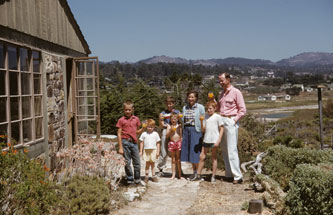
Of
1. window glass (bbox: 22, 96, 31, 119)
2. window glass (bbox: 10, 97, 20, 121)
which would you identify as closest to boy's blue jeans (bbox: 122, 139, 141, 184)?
window glass (bbox: 22, 96, 31, 119)

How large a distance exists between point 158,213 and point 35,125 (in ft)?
8.97

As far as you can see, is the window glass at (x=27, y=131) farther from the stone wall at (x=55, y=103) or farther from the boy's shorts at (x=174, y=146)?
the boy's shorts at (x=174, y=146)

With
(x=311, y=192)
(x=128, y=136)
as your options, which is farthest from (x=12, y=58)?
(x=311, y=192)

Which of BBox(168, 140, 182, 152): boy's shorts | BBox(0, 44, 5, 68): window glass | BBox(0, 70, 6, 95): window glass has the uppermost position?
BBox(0, 44, 5, 68): window glass

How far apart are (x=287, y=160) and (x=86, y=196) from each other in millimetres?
3607

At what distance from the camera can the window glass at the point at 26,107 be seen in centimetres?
602

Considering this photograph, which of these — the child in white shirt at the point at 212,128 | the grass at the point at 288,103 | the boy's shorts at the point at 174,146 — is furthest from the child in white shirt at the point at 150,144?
the grass at the point at 288,103

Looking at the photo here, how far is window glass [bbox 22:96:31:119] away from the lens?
6.02 metres

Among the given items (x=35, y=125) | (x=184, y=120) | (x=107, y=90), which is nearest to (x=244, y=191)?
(x=184, y=120)

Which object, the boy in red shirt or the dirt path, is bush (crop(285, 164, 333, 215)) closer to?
the dirt path

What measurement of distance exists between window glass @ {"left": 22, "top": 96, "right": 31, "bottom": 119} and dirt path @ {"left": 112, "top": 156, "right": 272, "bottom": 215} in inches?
88.2

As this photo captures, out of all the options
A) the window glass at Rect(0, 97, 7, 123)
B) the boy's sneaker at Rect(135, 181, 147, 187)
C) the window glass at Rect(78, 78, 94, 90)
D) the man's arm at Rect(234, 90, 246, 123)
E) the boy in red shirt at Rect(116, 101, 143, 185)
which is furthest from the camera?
the window glass at Rect(78, 78, 94, 90)

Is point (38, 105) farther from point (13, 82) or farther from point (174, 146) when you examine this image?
point (174, 146)

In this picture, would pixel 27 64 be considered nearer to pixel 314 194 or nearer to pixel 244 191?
pixel 244 191
